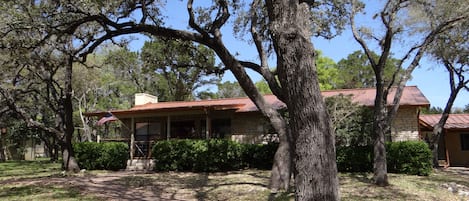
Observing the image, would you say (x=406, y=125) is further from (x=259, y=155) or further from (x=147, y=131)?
(x=147, y=131)

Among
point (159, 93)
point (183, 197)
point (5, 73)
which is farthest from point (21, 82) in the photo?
point (183, 197)

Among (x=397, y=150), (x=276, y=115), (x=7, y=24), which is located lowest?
(x=397, y=150)

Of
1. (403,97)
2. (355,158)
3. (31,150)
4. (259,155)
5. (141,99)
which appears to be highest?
(141,99)

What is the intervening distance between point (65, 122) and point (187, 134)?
7.09 m

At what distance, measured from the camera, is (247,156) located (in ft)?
56.7

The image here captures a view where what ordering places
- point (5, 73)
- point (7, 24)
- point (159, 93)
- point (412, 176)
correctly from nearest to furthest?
1. point (7, 24)
2. point (412, 176)
3. point (5, 73)
4. point (159, 93)

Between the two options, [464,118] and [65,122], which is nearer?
[65,122]

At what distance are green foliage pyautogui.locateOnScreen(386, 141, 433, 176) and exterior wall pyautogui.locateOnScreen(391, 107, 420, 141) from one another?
2606mm

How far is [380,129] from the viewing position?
12.1 meters

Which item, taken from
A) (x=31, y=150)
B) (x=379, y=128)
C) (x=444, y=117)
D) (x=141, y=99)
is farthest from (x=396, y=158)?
(x=31, y=150)

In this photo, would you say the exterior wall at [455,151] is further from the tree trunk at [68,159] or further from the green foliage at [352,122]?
the tree trunk at [68,159]

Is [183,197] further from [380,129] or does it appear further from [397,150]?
[397,150]

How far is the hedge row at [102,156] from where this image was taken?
1809 centimetres

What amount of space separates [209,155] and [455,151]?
15096 mm
